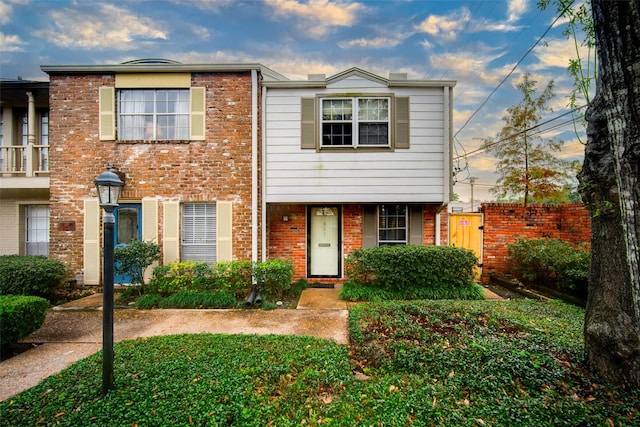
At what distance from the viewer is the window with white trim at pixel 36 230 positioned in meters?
7.71

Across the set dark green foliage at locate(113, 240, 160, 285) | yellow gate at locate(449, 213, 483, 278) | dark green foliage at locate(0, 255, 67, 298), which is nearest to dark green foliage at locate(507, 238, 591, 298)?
yellow gate at locate(449, 213, 483, 278)

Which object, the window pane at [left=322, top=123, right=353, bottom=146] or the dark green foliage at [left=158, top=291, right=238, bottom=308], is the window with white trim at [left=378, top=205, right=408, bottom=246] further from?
the dark green foliage at [left=158, top=291, right=238, bottom=308]

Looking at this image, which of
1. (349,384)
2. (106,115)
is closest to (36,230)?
(106,115)

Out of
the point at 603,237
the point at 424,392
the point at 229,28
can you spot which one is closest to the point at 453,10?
the point at 229,28

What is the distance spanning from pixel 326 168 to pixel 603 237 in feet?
16.5

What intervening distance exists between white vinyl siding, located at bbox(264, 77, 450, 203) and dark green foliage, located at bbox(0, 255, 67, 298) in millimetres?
5139

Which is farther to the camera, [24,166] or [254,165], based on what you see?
[24,166]

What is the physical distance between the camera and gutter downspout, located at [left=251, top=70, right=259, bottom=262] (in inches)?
255

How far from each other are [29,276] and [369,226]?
7926 millimetres

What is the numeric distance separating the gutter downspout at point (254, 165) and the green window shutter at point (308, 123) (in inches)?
45.1

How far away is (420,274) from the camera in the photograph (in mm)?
5930

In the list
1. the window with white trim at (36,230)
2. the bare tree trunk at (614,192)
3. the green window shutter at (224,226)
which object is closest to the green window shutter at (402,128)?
the bare tree trunk at (614,192)

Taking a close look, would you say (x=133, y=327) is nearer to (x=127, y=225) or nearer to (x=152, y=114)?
(x=127, y=225)

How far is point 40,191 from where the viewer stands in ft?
24.4
